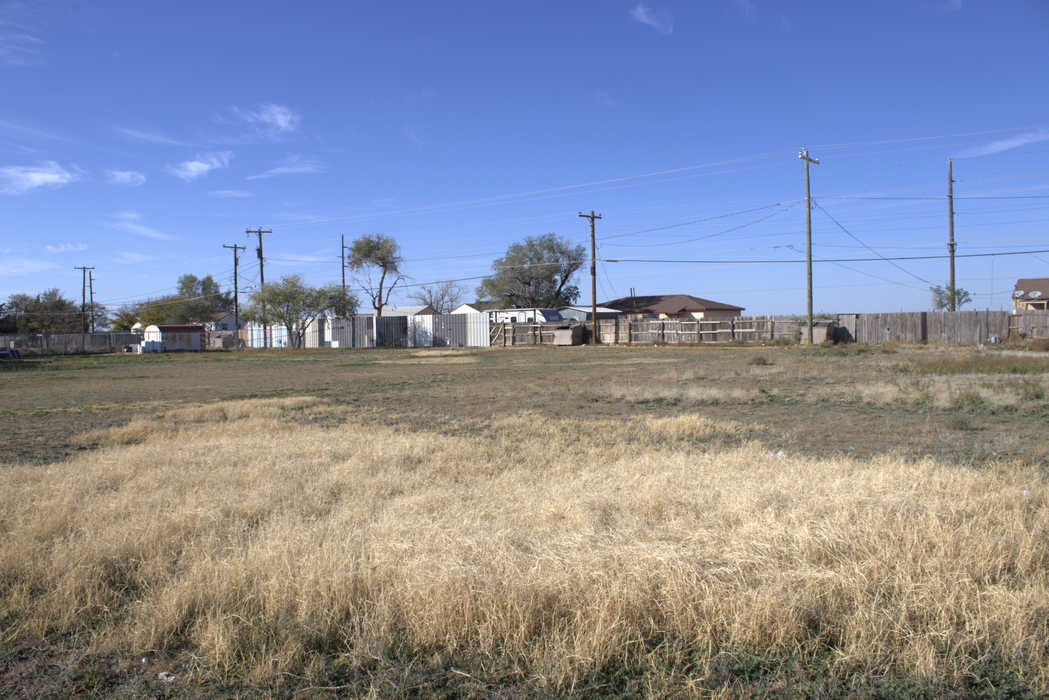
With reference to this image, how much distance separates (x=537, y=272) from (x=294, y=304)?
32888 mm

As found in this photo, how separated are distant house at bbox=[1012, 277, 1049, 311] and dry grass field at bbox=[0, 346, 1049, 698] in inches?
2707

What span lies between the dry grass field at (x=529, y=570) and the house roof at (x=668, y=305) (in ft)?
217

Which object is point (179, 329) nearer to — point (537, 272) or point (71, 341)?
point (71, 341)

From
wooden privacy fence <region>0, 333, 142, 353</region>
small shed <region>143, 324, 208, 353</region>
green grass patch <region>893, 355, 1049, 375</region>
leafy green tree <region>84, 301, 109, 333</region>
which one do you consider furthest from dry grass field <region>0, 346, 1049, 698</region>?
leafy green tree <region>84, 301, 109, 333</region>

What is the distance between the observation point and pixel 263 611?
3.87 meters

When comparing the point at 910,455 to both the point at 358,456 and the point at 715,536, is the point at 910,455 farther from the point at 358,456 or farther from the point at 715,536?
the point at 358,456

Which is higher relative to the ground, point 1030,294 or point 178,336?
point 1030,294

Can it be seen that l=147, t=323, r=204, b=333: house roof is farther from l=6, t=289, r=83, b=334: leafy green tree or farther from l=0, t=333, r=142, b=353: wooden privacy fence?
l=6, t=289, r=83, b=334: leafy green tree

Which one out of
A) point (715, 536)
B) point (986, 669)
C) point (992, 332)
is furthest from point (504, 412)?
point (992, 332)

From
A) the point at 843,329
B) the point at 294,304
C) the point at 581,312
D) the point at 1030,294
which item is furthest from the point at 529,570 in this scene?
the point at 1030,294

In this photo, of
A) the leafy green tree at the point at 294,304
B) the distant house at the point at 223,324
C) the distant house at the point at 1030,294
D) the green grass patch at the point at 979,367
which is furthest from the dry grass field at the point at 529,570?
the distant house at the point at 223,324

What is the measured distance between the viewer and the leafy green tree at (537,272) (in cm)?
8225

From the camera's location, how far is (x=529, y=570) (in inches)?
159

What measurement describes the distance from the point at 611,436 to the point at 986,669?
6546 mm
